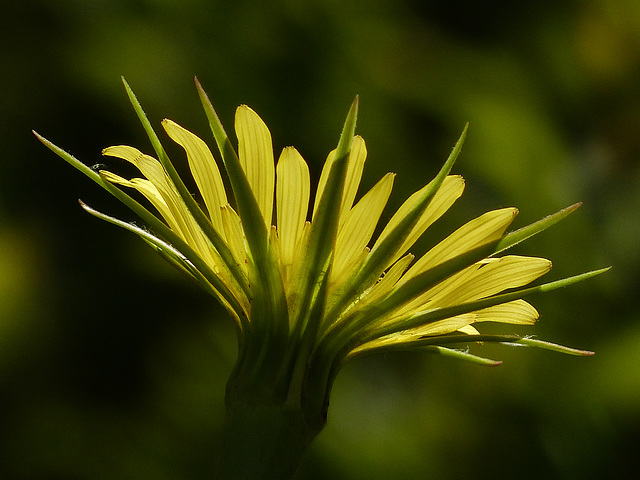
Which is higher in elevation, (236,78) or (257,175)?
(236,78)

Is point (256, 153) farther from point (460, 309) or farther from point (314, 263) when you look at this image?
point (460, 309)

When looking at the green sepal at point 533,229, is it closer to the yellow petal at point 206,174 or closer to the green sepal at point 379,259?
the green sepal at point 379,259

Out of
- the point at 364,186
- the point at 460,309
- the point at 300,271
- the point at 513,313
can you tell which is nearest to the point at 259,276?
the point at 300,271

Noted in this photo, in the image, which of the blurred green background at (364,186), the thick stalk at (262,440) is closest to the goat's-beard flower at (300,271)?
the thick stalk at (262,440)

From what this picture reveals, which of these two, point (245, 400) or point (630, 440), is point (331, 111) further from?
point (245, 400)

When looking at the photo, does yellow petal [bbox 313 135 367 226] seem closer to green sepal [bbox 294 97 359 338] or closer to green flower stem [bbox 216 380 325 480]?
green sepal [bbox 294 97 359 338]

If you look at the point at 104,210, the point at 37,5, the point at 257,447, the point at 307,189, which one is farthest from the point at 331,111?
the point at 257,447
